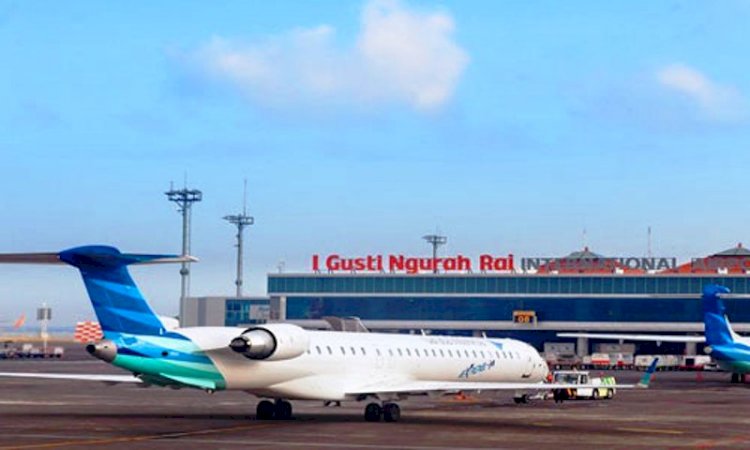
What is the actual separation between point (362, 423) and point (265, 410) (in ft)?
11.2

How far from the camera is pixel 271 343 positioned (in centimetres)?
3662

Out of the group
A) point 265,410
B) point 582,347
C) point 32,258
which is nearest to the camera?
point 32,258

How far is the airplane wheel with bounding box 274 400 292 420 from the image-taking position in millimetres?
39906

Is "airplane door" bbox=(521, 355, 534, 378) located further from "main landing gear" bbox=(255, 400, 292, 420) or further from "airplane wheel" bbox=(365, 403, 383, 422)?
A: "main landing gear" bbox=(255, 400, 292, 420)

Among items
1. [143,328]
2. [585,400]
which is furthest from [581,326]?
[143,328]

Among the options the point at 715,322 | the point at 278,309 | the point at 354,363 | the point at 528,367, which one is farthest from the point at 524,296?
the point at 354,363

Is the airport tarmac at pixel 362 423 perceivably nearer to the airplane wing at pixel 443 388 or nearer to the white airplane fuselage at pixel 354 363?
the airplane wing at pixel 443 388

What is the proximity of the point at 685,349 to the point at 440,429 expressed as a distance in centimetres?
8865

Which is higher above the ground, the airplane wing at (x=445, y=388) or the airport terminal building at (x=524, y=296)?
the airport terminal building at (x=524, y=296)

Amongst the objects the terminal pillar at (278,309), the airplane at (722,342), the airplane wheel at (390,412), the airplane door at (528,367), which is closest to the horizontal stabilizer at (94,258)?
the airplane wheel at (390,412)

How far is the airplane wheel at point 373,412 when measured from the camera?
128 ft

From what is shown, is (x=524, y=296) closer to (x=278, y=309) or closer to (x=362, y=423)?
(x=278, y=309)

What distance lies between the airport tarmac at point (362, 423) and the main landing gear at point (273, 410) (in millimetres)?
597

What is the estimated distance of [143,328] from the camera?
34812 mm
